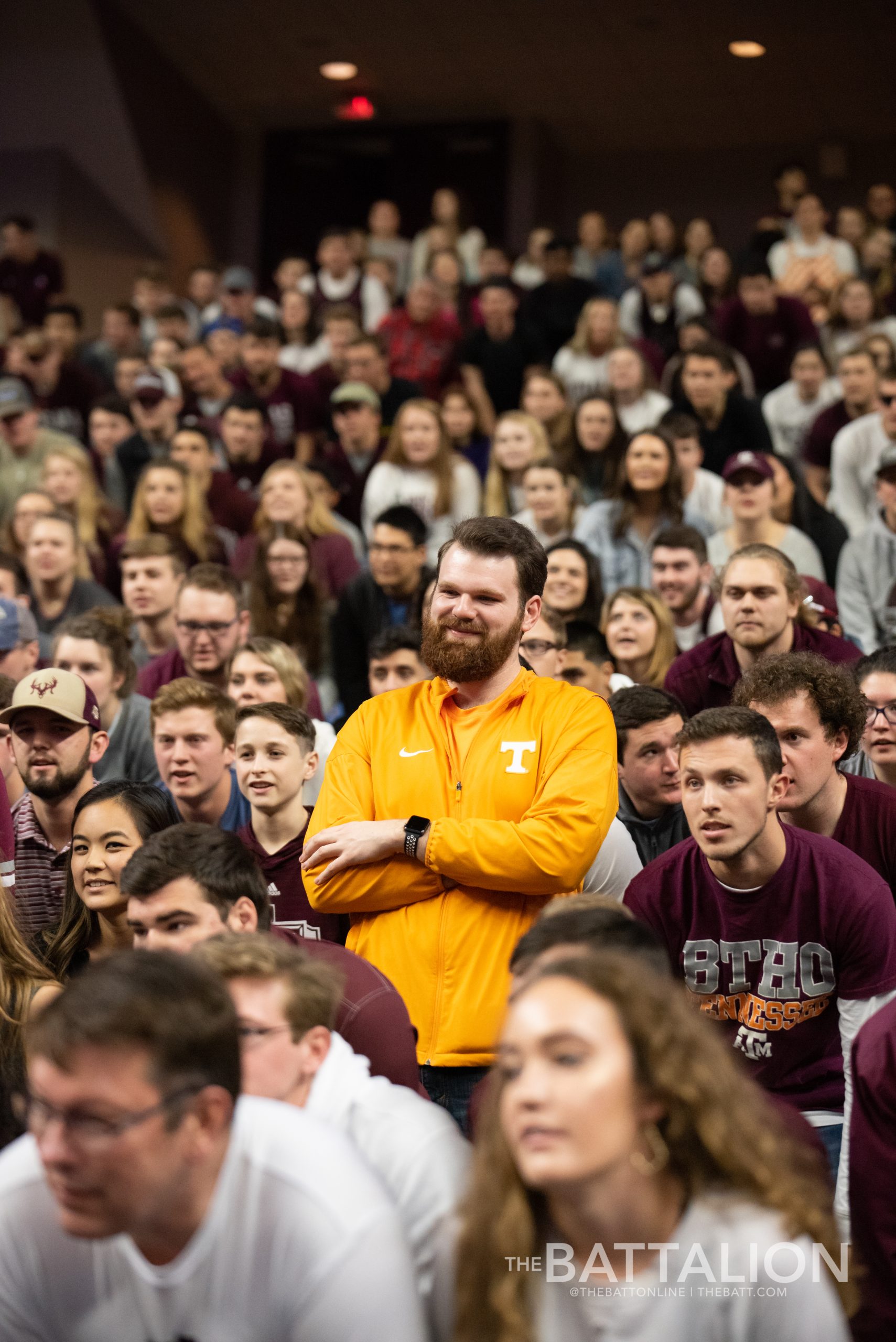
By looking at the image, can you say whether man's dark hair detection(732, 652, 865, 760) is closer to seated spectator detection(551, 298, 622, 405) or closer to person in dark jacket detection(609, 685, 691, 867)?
person in dark jacket detection(609, 685, 691, 867)

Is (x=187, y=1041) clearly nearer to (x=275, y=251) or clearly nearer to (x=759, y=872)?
(x=759, y=872)

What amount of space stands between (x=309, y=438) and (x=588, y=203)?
683cm

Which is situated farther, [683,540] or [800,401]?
[800,401]

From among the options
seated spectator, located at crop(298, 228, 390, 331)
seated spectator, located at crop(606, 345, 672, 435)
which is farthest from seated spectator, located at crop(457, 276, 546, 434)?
seated spectator, located at crop(298, 228, 390, 331)

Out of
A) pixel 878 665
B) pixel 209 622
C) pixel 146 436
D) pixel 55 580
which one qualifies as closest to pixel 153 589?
pixel 55 580

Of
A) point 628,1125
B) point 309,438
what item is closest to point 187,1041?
point 628,1125

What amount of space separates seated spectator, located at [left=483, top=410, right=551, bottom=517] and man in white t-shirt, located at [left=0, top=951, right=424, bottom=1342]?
16.8 ft

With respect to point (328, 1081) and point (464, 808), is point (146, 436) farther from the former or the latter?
point (328, 1081)

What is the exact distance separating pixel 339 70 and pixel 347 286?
141 inches

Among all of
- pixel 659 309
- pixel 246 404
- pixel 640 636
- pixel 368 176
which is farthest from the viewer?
pixel 368 176

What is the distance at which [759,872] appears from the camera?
115 inches

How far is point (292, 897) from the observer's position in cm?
352

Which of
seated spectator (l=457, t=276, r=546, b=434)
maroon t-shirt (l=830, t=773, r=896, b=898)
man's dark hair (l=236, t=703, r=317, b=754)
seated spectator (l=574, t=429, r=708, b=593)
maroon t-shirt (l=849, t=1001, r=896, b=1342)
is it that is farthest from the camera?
seated spectator (l=457, t=276, r=546, b=434)

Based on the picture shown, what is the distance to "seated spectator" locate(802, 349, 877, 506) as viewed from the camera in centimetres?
712
